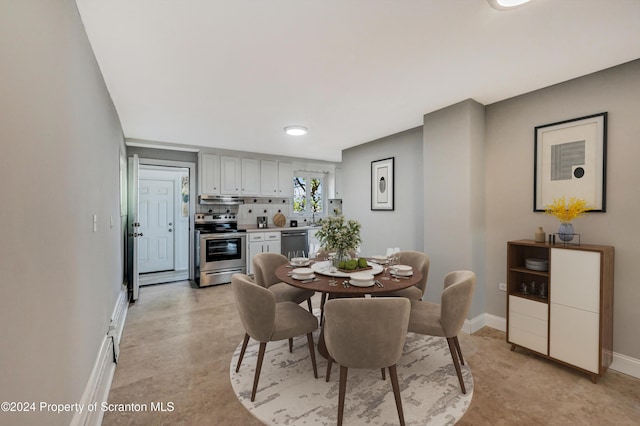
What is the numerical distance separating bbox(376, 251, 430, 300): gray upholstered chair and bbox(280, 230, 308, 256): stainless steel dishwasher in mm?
2967

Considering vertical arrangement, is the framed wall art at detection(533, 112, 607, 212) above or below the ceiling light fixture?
below

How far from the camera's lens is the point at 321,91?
8.97ft

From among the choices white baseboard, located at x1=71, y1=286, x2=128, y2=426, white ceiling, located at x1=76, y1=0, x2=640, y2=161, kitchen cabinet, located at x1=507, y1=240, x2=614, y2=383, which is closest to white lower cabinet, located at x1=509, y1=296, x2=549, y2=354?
kitchen cabinet, located at x1=507, y1=240, x2=614, y2=383

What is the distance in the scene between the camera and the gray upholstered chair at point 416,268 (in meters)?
2.75

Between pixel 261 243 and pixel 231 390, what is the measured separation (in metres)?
3.42

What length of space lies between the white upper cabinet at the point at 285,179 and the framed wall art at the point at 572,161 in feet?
14.1

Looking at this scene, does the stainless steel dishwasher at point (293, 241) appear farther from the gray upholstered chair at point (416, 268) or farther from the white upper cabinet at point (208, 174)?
the gray upholstered chair at point (416, 268)

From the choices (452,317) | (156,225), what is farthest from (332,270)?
(156,225)

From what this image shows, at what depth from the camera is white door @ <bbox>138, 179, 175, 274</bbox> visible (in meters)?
5.83

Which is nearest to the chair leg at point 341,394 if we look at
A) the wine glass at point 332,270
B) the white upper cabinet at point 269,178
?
the wine glass at point 332,270

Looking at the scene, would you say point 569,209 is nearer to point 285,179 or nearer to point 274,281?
point 274,281

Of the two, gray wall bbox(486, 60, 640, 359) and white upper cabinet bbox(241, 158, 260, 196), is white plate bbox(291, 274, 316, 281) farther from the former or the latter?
white upper cabinet bbox(241, 158, 260, 196)

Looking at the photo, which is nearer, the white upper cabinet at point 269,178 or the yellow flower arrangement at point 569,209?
the yellow flower arrangement at point 569,209

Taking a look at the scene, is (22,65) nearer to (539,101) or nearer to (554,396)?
(554,396)
